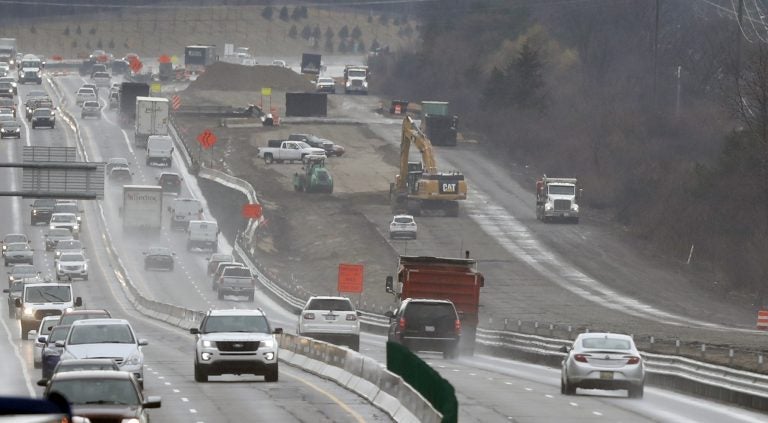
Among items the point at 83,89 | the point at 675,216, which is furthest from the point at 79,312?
the point at 83,89

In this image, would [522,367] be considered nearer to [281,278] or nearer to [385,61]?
[281,278]

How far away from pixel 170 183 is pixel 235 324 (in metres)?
70.6

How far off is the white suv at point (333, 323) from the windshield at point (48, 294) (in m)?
8.89

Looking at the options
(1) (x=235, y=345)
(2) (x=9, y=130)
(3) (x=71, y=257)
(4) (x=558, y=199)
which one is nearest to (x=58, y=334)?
(1) (x=235, y=345)

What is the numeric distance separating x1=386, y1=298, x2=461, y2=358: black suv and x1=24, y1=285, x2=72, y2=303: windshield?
13858 mm

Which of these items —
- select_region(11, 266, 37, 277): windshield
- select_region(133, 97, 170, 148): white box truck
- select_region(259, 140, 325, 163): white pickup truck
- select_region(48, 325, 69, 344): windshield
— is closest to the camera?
select_region(48, 325, 69, 344): windshield

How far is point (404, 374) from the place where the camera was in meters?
28.1

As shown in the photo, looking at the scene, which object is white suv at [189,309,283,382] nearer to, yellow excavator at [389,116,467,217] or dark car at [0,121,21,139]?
yellow excavator at [389,116,467,217]

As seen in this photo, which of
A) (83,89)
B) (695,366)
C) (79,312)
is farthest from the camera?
(83,89)

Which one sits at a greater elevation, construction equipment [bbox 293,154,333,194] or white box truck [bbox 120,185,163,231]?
construction equipment [bbox 293,154,333,194]

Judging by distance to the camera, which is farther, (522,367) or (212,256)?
(212,256)

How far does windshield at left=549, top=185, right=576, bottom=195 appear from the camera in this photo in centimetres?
9012

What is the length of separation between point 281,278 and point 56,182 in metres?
35.5

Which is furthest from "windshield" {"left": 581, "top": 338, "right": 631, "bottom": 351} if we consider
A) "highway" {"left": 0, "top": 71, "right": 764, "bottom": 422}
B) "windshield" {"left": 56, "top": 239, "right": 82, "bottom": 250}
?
"windshield" {"left": 56, "top": 239, "right": 82, "bottom": 250}
